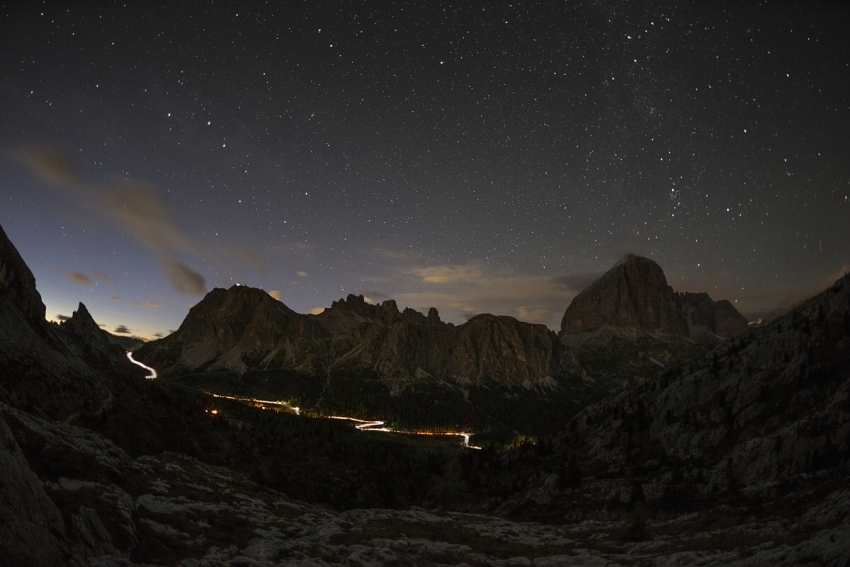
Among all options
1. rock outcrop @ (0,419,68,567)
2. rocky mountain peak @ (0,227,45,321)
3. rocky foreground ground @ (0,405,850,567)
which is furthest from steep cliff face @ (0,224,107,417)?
rock outcrop @ (0,419,68,567)

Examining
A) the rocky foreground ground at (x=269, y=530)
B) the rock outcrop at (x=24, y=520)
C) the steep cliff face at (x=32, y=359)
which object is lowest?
the rocky foreground ground at (x=269, y=530)

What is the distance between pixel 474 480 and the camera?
91312 millimetres

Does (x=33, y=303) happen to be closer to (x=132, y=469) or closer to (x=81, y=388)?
(x=81, y=388)

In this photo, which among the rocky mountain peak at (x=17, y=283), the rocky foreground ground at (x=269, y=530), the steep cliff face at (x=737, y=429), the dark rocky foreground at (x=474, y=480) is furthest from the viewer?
the rocky mountain peak at (x=17, y=283)

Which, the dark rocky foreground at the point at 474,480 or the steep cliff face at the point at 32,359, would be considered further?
the steep cliff face at the point at 32,359

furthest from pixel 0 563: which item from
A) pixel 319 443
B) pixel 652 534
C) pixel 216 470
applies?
pixel 319 443

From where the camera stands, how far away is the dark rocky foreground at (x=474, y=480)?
2542cm

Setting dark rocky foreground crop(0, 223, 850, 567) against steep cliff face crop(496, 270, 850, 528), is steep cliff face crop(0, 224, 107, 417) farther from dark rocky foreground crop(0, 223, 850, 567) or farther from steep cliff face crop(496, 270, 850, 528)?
steep cliff face crop(496, 270, 850, 528)

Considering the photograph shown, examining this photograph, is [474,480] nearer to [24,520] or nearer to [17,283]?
[24,520]

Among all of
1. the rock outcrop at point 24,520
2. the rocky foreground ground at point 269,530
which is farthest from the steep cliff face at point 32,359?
the rock outcrop at point 24,520

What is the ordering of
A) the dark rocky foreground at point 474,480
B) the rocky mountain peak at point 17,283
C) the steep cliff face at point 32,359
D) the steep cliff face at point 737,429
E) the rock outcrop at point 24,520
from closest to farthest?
1. the rock outcrop at point 24,520
2. the dark rocky foreground at point 474,480
3. the steep cliff face at point 737,429
4. the steep cliff face at point 32,359
5. the rocky mountain peak at point 17,283

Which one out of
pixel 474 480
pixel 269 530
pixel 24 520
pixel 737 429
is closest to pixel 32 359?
pixel 269 530

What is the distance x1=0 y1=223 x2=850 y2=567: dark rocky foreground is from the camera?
2542cm

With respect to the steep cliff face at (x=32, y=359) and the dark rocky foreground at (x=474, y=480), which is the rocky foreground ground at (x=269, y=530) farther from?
the steep cliff face at (x=32, y=359)
